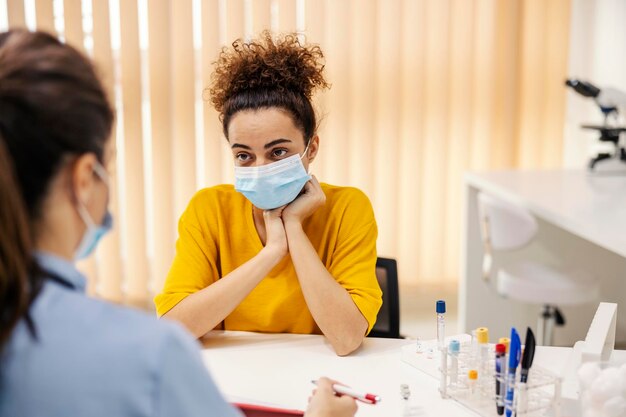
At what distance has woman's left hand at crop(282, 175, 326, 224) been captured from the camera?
173 centimetres

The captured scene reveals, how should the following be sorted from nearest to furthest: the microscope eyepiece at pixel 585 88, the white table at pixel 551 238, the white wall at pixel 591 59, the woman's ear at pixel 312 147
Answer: the woman's ear at pixel 312 147
the white table at pixel 551 238
the microscope eyepiece at pixel 585 88
the white wall at pixel 591 59

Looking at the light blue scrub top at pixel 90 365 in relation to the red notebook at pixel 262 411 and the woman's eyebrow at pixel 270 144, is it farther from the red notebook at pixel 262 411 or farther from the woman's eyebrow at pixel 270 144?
the woman's eyebrow at pixel 270 144

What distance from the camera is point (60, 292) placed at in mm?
745

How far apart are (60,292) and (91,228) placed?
119 mm

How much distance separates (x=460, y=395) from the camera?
1.32 metres

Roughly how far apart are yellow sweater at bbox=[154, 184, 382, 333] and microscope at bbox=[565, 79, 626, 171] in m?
1.58

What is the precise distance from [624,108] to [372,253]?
1.85m

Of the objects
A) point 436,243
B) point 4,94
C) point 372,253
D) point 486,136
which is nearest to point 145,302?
point 436,243

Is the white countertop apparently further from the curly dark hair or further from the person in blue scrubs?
the person in blue scrubs

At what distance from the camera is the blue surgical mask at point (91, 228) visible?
2.70ft

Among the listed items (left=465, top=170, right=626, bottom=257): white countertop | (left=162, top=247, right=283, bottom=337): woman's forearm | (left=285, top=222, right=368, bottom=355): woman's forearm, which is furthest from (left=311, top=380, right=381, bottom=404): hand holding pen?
(left=465, top=170, right=626, bottom=257): white countertop

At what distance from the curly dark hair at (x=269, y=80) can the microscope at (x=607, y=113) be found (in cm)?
162

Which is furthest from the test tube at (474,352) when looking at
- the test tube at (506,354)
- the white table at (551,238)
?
the white table at (551,238)

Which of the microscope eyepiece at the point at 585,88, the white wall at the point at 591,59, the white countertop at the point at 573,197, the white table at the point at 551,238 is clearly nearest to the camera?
the white countertop at the point at 573,197
